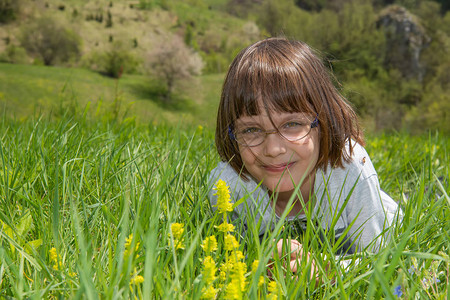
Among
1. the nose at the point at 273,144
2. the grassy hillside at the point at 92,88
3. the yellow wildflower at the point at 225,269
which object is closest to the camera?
the yellow wildflower at the point at 225,269

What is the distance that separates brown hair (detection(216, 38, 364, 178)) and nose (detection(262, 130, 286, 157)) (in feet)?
0.44

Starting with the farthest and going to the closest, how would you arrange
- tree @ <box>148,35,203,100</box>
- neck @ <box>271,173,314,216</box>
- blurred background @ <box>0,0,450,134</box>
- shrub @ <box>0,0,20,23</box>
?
tree @ <box>148,35,203,100</box> < blurred background @ <box>0,0,450,134</box> < shrub @ <box>0,0,20,23</box> < neck @ <box>271,173,314,216</box>

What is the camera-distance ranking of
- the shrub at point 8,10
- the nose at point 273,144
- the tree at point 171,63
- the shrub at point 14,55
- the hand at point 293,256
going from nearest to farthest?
the hand at point 293,256, the nose at point 273,144, the shrub at point 8,10, the shrub at point 14,55, the tree at point 171,63

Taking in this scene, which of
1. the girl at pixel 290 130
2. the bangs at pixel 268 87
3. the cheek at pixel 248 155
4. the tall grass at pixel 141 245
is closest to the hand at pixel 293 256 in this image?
the tall grass at pixel 141 245

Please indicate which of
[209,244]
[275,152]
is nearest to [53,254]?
[209,244]

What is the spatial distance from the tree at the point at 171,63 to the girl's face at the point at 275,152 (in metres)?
60.5

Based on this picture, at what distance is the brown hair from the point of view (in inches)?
84.3

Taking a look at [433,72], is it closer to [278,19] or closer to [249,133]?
[278,19]

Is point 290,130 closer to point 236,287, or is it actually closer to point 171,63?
point 236,287

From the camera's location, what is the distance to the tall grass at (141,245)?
36.6 inches

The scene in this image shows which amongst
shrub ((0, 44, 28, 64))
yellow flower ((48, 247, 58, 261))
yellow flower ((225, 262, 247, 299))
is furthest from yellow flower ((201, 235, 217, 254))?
shrub ((0, 44, 28, 64))

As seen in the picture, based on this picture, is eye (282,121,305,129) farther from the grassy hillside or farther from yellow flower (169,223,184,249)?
the grassy hillside

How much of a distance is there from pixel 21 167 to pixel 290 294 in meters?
1.64

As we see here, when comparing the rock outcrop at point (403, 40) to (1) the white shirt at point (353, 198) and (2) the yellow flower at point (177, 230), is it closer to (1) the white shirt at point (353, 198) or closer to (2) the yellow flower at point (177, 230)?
(1) the white shirt at point (353, 198)
